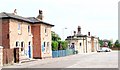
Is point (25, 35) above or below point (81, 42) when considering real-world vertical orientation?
above

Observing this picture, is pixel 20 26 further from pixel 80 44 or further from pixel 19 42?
pixel 80 44

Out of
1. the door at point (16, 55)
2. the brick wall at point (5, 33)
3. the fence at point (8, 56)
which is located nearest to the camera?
the fence at point (8, 56)

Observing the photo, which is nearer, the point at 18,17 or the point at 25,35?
the point at 18,17

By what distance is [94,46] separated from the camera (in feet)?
363

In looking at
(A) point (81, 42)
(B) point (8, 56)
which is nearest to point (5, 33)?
(B) point (8, 56)

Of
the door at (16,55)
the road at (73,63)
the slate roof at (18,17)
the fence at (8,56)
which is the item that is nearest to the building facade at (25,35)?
the slate roof at (18,17)

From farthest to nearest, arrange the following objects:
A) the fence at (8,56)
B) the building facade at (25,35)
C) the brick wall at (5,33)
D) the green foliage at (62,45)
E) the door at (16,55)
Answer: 1. the green foliage at (62,45)
2. the building facade at (25,35)
3. the brick wall at (5,33)
4. the door at (16,55)
5. the fence at (8,56)

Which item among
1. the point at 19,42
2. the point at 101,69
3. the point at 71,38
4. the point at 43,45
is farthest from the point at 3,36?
the point at 71,38

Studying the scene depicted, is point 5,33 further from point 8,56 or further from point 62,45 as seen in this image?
point 62,45

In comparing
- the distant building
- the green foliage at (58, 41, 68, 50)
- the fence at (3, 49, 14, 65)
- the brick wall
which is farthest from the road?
the distant building

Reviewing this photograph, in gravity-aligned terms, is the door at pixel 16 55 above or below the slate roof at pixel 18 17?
below

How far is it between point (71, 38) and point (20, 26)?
50.1 meters

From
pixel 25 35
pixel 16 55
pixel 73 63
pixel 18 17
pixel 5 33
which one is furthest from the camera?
pixel 25 35

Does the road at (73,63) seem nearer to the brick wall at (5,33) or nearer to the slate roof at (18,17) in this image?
the brick wall at (5,33)
